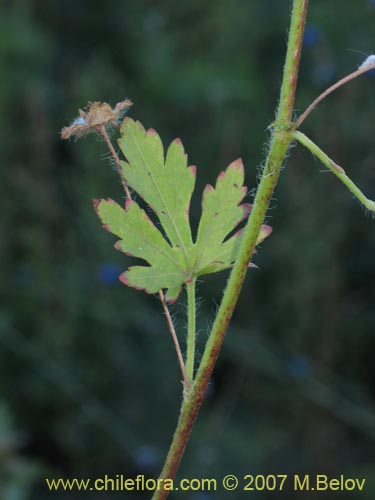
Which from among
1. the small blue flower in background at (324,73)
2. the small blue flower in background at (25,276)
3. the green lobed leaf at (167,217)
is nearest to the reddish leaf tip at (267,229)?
the green lobed leaf at (167,217)

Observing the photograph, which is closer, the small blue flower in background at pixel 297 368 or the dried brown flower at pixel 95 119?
the dried brown flower at pixel 95 119

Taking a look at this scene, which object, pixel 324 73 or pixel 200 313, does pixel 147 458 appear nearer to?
pixel 200 313

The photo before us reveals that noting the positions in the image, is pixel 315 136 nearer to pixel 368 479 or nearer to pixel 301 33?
pixel 368 479

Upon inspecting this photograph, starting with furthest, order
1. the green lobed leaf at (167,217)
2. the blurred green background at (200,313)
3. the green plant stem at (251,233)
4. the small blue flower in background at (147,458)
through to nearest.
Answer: the blurred green background at (200,313) → the small blue flower in background at (147,458) → the green lobed leaf at (167,217) → the green plant stem at (251,233)

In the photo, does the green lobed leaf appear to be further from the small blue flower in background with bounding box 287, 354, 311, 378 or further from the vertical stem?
the small blue flower in background with bounding box 287, 354, 311, 378

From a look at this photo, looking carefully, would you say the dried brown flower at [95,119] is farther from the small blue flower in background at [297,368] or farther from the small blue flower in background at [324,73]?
the small blue flower in background at [324,73]

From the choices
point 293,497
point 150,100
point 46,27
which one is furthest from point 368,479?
point 46,27

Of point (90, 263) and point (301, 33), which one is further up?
point (90, 263)

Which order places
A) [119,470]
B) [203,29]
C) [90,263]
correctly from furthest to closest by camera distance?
[203,29] < [90,263] < [119,470]
